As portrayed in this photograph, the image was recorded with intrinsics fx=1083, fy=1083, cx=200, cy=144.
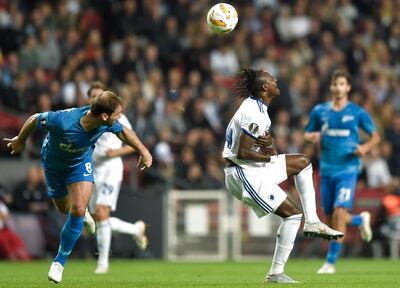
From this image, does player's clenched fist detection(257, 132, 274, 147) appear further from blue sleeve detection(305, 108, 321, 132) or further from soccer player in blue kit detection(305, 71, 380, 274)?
blue sleeve detection(305, 108, 321, 132)

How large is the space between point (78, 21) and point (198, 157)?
466 cm

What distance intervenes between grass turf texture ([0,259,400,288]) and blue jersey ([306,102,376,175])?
1505 millimetres

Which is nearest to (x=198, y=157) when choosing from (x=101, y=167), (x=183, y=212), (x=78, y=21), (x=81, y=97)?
(x=183, y=212)

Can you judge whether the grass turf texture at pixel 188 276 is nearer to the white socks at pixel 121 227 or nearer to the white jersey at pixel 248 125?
the white socks at pixel 121 227

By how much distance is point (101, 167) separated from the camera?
15.5 m

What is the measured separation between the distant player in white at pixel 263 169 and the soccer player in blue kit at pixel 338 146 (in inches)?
129

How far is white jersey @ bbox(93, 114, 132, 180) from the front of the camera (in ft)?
50.4

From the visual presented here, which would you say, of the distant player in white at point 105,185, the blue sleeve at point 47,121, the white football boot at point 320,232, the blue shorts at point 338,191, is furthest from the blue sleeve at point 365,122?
the blue sleeve at point 47,121

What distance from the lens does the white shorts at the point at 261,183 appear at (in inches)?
457

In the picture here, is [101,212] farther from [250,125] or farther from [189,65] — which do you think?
[189,65]

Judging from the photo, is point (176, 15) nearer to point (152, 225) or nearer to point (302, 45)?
point (302, 45)

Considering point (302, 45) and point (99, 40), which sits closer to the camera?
A: point (99, 40)

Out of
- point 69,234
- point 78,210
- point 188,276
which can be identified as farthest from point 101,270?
point 78,210

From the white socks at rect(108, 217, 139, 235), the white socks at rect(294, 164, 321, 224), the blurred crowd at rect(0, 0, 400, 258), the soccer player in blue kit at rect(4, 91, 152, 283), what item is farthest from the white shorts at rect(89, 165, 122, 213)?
the blurred crowd at rect(0, 0, 400, 258)
